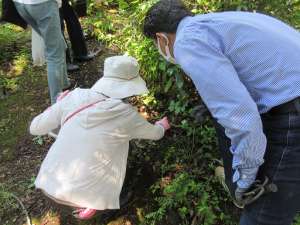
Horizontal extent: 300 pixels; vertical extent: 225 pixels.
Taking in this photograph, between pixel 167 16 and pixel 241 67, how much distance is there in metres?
0.63

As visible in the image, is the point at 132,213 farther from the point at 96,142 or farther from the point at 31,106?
the point at 31,106

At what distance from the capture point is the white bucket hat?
1807mm

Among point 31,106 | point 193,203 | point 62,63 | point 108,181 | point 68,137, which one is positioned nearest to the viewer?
point 68,137

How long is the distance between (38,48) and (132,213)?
2.90 metres

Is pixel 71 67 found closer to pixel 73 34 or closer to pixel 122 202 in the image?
pixel 73 34

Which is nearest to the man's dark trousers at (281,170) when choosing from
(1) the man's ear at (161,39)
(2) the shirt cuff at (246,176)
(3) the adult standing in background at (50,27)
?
(2) the shirt cuff at (246,176)

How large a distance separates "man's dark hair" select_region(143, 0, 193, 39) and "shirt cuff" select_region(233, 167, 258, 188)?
107 centimetres

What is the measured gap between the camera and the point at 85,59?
4.51 metres

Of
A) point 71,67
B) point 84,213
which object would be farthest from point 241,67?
point 71,67

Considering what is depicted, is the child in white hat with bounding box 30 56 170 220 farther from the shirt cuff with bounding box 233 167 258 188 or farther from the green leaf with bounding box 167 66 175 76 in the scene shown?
the shirt cuff with bounding box 233 167 258 188

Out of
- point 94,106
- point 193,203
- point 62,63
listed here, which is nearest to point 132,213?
point 193,203

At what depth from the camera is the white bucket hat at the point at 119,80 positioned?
5.93 feet

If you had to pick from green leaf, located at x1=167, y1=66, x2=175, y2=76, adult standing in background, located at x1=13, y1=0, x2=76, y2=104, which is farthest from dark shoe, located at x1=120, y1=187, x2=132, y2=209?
adult standing in background, located at x1=13, y1=0, x2=76, y2=104

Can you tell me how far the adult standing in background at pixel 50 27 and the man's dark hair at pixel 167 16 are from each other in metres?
1.94
